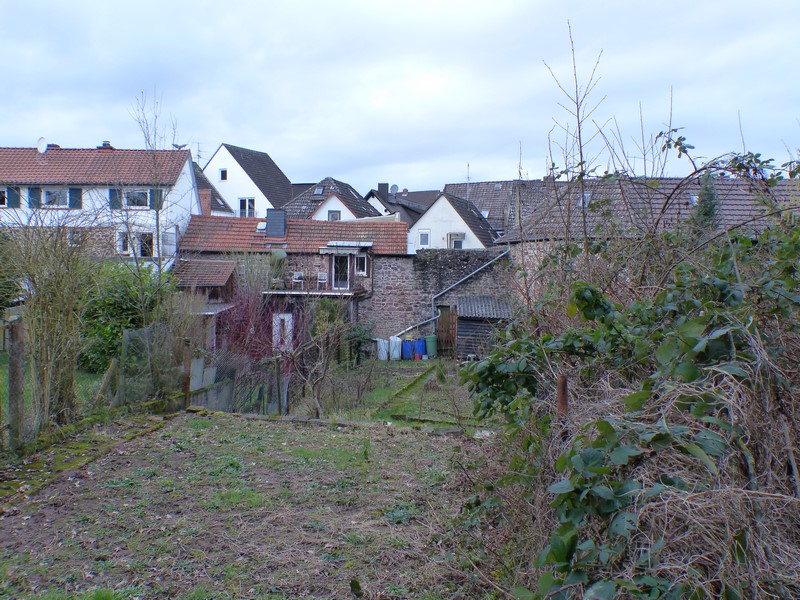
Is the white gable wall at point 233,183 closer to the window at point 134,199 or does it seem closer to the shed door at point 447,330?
the window at point 134,199

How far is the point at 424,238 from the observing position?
120ft

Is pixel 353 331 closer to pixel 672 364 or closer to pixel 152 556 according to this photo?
pixel 152 556

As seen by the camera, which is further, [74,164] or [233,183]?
[233,183]

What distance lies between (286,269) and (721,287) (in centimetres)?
2290

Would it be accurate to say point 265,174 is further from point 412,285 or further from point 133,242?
point 133,242

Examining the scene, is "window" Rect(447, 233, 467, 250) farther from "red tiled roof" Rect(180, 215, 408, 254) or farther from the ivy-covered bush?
the ivy-covered bush

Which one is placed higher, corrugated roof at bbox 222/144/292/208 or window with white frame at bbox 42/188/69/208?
corrugated roof at bbox 222/144/292/208

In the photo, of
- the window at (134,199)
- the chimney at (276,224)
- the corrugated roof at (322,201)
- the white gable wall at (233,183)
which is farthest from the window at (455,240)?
the window at (134,199)

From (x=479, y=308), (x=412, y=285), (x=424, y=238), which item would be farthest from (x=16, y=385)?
(x=424, y=238)

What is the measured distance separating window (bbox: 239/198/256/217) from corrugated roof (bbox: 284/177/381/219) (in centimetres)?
369

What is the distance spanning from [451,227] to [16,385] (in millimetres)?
30660

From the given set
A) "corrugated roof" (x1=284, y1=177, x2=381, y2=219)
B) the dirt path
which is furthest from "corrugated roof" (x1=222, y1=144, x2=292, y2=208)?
the dirt path

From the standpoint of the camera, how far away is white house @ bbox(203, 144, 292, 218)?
40375 mm

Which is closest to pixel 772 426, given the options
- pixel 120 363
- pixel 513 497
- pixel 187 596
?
pixel 513 497
